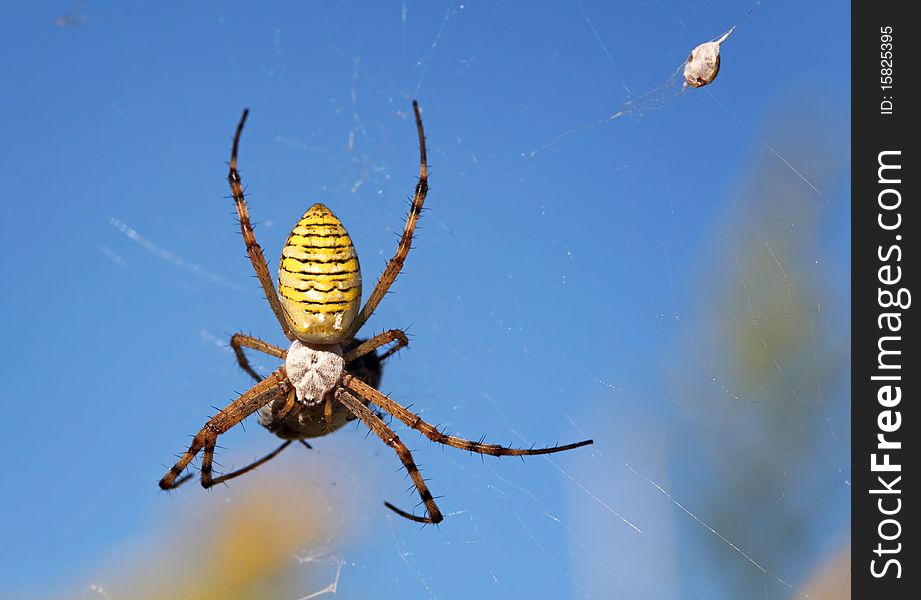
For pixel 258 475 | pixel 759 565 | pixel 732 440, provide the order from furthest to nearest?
1. pixel 258 475
2. pixel 732 440
3. pixel 759 565

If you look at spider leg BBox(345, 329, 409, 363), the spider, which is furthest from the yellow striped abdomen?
spider leg BBox(345, 329, 409, 363)

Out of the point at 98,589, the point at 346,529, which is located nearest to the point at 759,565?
the point at 346,529
